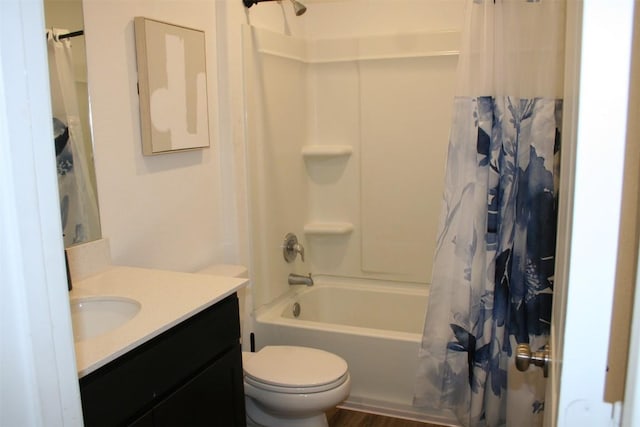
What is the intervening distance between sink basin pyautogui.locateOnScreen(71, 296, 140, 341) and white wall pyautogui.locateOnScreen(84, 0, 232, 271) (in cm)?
34

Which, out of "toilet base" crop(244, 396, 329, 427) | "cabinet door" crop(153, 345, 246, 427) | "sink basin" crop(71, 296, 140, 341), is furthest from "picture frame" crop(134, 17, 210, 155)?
"toilet base" crop(244, 396, 329, 427)

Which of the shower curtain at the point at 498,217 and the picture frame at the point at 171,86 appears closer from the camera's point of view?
the shower curtain at the point at 498,217

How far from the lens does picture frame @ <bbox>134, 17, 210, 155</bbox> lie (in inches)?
79.1

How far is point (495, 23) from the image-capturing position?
200 centimetres

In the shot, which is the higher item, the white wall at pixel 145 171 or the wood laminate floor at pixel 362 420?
the white wall at pixel 145 171

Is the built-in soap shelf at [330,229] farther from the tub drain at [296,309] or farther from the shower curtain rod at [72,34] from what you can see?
the shower curtain rod at [72,34]

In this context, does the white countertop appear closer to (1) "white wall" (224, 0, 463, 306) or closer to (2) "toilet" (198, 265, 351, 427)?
(2) "toilet" (198, 265, 351, 427)

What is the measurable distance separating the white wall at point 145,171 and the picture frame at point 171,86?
0.12ft

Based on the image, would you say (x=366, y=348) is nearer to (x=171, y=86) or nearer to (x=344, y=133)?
(x=344, y=133)

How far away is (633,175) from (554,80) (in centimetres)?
138

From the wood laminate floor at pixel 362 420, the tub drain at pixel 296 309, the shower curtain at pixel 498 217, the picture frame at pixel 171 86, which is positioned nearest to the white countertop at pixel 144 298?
the picture frame at pixel 171 86

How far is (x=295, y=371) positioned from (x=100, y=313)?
85 centimetres

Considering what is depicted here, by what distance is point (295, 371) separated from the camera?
2.17 meters

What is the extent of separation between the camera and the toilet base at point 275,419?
2240 mm
